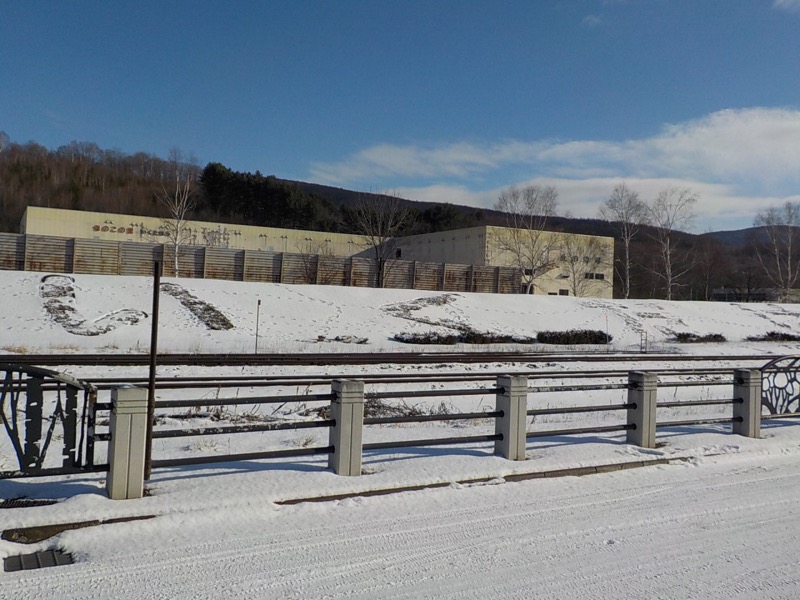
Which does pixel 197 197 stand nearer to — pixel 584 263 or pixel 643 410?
pixel 584 263

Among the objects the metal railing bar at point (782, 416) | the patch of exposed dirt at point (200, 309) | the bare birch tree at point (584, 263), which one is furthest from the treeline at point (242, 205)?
the metal railing bar at point (782, 416)

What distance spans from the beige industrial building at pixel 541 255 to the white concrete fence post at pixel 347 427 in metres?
51.7

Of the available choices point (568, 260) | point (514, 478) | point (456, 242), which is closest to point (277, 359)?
point (514, 478)

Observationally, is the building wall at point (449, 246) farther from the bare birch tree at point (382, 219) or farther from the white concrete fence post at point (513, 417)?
the white concrete fence post at point (513, 417)

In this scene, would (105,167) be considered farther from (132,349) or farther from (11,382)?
(11,382)

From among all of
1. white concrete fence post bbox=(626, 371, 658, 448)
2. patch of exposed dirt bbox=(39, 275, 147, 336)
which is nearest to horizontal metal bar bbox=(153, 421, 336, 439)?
white concrete fence post bbox=(626, 371, 658, 448)

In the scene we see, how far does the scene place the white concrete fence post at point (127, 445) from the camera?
21.0 feet

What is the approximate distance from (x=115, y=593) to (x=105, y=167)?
13905cm

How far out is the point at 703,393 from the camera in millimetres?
19047

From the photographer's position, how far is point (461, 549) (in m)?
5.58

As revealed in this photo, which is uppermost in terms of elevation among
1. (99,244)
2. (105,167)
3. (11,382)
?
(105,167)

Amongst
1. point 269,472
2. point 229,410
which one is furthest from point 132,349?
point 269,472

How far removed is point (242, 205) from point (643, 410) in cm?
9982

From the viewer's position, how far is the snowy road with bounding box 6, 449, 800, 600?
476 cm
